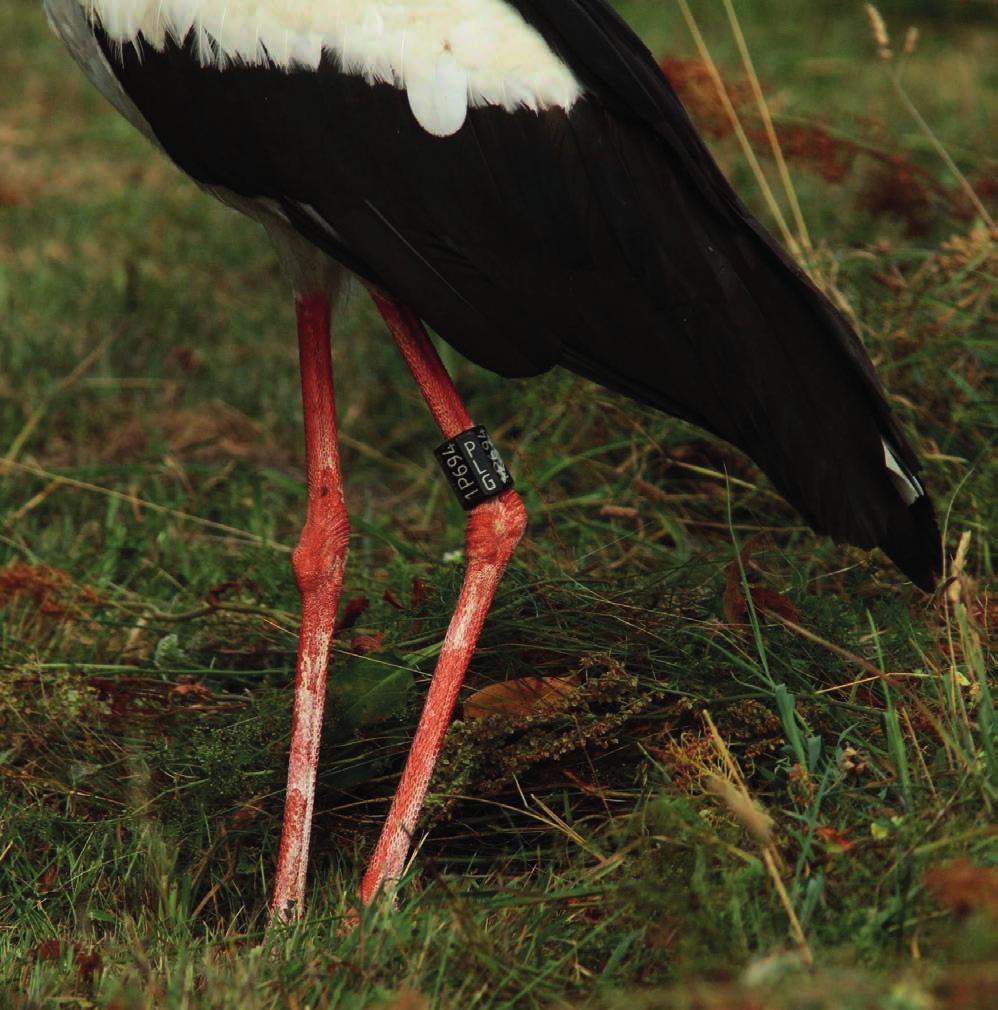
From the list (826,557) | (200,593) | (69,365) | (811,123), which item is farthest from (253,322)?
(826,557)

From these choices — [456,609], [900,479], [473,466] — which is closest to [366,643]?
[456,609]

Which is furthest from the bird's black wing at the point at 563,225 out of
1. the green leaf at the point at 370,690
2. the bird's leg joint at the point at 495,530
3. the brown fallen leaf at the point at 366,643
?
the brown fallen leaf at the point at 366,643

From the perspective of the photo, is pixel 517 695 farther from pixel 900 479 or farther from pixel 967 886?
pixel 967 886

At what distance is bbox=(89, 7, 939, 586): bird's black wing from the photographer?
280 centimetres

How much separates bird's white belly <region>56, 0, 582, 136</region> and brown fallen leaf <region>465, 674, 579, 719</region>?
108cm

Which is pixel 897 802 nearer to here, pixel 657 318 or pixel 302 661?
pixel 657 318

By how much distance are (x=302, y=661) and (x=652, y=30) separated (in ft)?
18.7

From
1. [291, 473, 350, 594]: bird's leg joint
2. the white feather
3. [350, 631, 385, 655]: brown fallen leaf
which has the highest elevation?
[291, 473, 350, 594]: bird's leg joint

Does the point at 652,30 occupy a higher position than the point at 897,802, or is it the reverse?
the point at 652,30

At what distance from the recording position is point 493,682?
3.20m

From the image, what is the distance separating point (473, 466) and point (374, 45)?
33.3 inches

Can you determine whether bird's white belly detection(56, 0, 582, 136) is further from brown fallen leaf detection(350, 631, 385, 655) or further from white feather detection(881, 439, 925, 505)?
brown fallen leaf detection(350, 631, 385, 655)

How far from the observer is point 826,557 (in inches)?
144

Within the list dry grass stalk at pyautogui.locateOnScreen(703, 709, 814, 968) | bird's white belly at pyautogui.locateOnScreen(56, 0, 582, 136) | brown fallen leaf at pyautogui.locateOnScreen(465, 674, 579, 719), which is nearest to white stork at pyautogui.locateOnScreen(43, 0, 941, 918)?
bird's white belly at pyautogui.locateOnScreen(56, 0, 582, 136)
